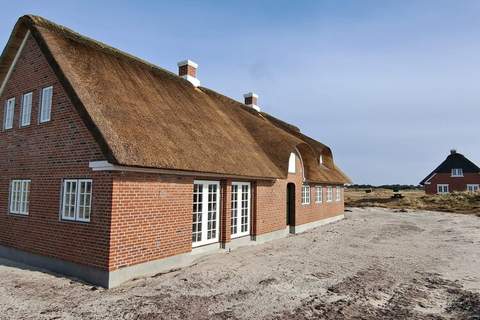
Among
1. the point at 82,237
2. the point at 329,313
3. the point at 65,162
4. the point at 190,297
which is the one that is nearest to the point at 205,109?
the point at 65,162

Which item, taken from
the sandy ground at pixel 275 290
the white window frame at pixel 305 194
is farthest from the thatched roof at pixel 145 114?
the white window frame at pixel 305 194

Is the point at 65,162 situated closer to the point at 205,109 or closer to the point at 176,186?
the point at 176,186

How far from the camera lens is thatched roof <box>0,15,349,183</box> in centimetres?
884

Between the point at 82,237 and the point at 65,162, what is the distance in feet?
7.23

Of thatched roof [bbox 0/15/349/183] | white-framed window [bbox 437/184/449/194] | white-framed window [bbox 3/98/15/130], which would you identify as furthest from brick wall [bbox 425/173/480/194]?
white-framed window [bbox 3/98/15/130]

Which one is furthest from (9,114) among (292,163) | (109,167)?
(292,163)

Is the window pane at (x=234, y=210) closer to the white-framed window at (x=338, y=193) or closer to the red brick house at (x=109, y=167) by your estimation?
the red brick house at (x=109, y=167)

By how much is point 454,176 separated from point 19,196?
2174 inches

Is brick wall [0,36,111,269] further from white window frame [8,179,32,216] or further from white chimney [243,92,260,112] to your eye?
white chimney [243,92,260,112]

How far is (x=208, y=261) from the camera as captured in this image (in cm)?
1078

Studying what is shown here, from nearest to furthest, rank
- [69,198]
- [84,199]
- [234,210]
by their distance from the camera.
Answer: [84,199], [69,198], [234,210]

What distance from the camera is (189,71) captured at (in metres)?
17.6

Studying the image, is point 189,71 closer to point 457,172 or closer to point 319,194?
point 319,194

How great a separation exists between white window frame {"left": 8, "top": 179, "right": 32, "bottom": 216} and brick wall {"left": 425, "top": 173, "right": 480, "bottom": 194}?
179ft
